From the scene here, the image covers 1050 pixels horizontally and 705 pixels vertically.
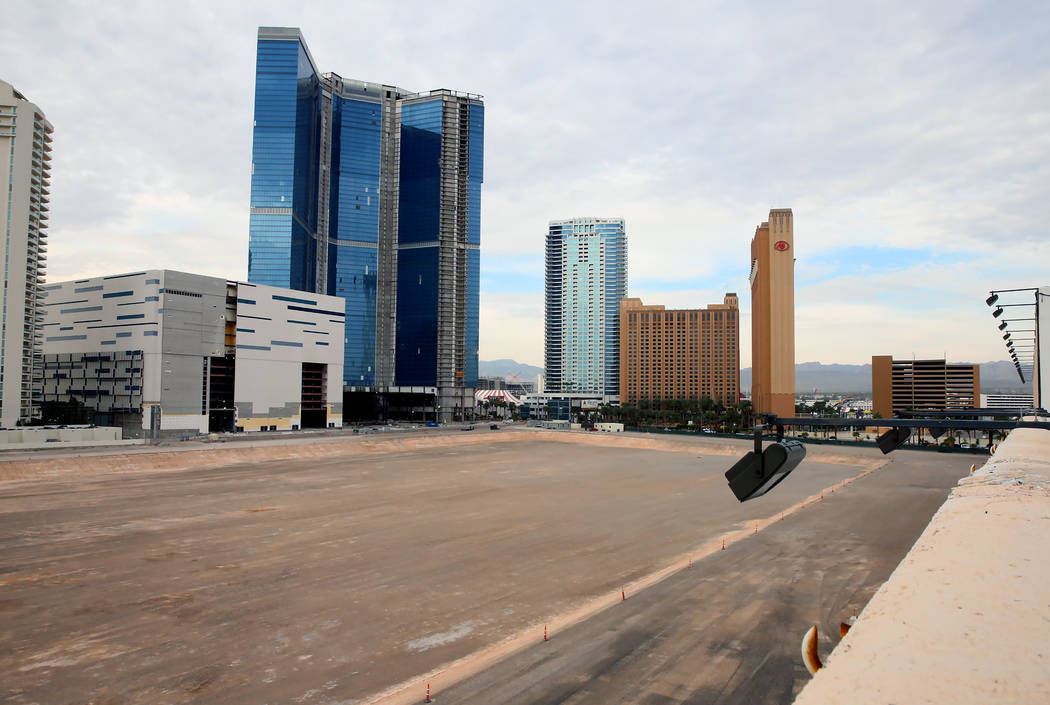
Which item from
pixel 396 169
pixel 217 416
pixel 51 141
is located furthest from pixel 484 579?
pixel 396 169

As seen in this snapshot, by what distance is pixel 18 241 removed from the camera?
67188mm

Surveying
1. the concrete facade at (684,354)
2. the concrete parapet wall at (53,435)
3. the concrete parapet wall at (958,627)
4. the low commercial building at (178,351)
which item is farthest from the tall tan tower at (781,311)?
the concrete parapet wall at (958,627)

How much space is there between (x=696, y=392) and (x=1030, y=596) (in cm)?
17774

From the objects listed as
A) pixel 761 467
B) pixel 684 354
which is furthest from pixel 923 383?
pixel 761 467

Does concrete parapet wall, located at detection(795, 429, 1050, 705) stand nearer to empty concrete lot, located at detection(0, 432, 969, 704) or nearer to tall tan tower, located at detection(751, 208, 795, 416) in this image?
empty concrete lot, located at detection(0, 432, 969, 704)

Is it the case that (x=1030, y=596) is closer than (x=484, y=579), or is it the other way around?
(x=1030, y=596)

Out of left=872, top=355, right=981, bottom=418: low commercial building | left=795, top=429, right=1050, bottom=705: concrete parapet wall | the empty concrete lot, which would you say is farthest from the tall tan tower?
left=795, top=429, right=1050, bottom=705: concrete parapet wall

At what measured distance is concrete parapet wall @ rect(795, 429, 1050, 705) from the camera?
3988mm

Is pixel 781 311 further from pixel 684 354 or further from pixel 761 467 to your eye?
pixel 761 467

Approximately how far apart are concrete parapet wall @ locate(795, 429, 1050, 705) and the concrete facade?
17251cm

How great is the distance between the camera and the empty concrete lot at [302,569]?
1260cm

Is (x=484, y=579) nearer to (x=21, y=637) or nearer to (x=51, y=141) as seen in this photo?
(x=21, y=637)

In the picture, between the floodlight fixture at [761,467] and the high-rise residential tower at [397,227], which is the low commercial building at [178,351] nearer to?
the high-rise residential tower at [397,227]

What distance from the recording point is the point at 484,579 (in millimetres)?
19047
